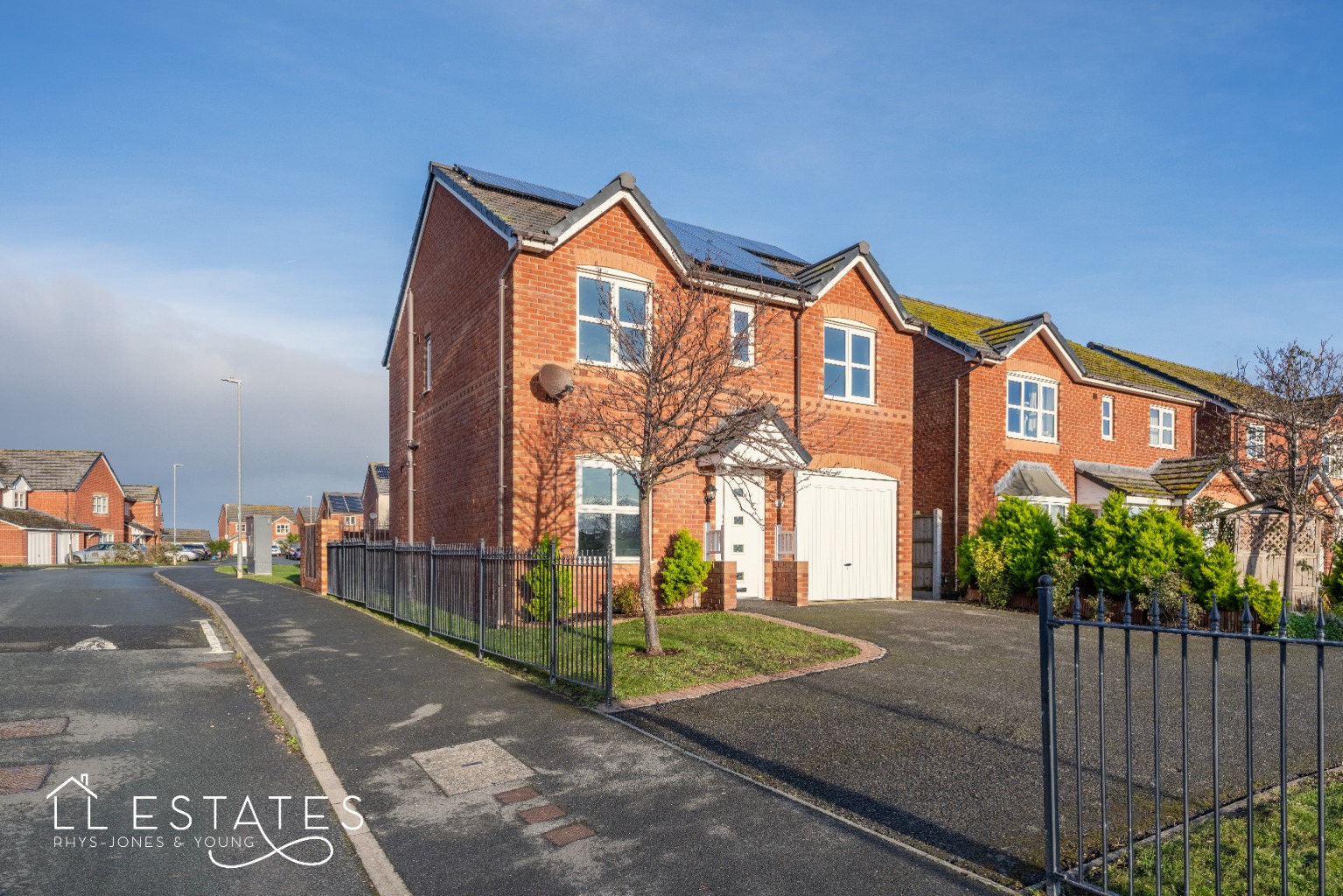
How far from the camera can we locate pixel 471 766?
6676 mm

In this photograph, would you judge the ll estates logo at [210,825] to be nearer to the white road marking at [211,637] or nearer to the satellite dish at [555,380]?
the white road marking at [211,637]

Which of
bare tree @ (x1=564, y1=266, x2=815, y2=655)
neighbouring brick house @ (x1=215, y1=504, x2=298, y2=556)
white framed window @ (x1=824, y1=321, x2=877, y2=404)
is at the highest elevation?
white framed window @ (x1=824, y1=321, x2=877, y2=404)

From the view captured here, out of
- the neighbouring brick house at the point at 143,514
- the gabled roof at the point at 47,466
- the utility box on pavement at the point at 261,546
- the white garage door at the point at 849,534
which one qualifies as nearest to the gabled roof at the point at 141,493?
the neighbouring brick house at the point at 143,514

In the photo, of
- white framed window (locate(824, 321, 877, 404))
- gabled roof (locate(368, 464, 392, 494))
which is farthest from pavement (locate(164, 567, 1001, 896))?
gabled roof (locate(368, 464, 392, 494))

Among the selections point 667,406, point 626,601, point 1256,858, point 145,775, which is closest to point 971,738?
point 1256,858

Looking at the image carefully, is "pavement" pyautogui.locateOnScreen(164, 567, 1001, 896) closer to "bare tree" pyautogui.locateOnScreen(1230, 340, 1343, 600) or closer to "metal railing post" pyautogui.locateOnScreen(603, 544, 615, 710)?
"metal railing post" pyautogui.locateOnScreen(603, 544, 615, 710)

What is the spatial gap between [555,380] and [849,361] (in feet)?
23.8

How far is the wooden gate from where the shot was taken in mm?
20469

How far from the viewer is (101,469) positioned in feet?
229

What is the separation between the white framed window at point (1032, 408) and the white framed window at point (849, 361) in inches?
212

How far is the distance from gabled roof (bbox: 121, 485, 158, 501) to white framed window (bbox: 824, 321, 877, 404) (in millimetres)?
86747

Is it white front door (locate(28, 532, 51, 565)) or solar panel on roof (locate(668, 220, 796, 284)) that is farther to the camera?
white front door (locate(28, 532, 51, 565))

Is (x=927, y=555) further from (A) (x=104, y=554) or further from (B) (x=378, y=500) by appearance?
(A) (x=104, y=554)

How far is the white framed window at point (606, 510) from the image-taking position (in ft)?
47.5
